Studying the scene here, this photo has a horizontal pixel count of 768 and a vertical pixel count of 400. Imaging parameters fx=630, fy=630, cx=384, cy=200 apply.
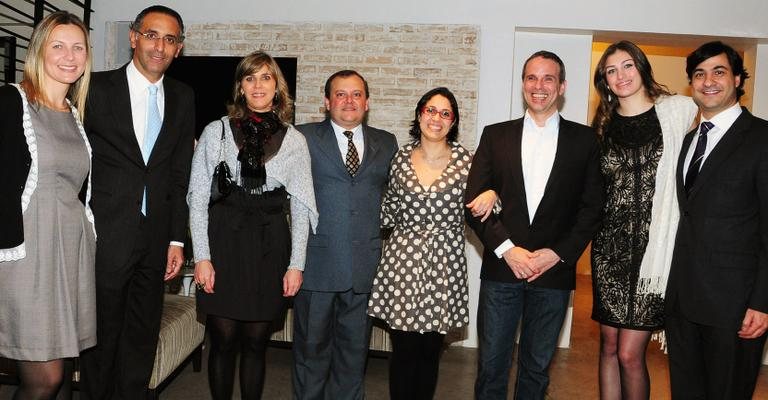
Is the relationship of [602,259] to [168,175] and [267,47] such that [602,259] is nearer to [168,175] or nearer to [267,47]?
[168,175]

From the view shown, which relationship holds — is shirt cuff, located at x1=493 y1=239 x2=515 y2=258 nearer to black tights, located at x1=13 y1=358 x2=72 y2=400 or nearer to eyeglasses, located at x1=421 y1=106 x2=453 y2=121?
eyeglasses, located at x1=421 y1=106 x2=453 y2=121

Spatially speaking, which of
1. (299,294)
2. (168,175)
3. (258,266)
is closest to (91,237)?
(168,175)

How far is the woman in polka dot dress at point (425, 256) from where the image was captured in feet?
9.55

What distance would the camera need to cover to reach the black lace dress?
9.18 feet

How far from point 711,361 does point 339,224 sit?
5.65 feet

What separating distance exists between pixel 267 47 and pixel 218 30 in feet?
1.39

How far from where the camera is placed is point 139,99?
9.09 feet

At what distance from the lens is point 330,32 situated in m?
5.00

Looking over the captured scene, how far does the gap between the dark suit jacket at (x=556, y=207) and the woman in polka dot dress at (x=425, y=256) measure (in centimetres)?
13

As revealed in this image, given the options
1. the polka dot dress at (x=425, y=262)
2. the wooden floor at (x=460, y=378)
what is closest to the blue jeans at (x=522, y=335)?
the polka dot dress at (x=425, y=262)

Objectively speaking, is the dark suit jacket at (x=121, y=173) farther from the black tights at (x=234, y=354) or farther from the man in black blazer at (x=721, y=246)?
the man in black blazer at (x=721, y=246)

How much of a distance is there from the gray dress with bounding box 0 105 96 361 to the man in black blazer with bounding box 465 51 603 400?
167 cm

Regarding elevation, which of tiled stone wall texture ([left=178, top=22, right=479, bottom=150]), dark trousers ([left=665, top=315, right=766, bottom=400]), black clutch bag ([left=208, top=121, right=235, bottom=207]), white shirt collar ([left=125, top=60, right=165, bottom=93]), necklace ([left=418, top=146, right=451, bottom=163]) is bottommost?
dark trousers ([left=665, top=315, right=766, bottom=400])

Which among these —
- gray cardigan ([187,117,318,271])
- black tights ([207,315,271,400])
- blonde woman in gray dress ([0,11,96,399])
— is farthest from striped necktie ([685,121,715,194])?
blonde woman in gray dress ([0,11,96,399])
